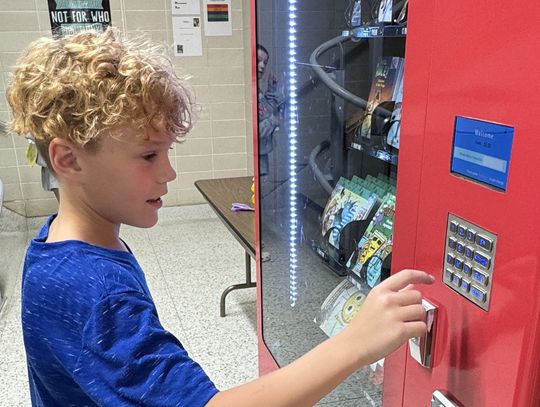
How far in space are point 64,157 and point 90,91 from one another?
120mm

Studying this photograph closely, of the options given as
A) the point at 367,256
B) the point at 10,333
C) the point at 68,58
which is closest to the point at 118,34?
the point at 68,58

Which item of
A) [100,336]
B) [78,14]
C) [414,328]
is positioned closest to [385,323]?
[414,328]

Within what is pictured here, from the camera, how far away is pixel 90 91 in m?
0.85

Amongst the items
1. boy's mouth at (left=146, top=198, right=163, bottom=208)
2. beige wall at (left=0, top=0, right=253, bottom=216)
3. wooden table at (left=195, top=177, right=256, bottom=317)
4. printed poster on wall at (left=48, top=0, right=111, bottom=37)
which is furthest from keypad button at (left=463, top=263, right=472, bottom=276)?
printed poster on wall at (left=48, top=0, right=111, bottom=37)

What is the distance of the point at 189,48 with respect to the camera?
14.8ft

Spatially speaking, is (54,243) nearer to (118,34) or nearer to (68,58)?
(68,58)

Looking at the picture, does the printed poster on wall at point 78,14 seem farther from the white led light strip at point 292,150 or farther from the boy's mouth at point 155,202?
the boy's mouth at point 155,202

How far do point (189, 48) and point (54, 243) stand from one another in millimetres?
3887

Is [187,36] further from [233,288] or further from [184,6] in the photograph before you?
[233,288]

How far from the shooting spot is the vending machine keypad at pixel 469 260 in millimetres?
729

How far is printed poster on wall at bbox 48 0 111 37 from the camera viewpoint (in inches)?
166

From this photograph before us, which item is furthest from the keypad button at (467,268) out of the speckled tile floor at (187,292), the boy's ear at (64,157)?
the speckled tile floor at (187,292)

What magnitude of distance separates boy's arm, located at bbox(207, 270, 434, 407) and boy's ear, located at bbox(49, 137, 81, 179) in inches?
17.4

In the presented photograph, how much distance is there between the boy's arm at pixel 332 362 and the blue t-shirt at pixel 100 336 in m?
0.07
